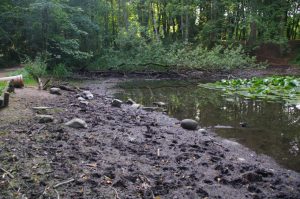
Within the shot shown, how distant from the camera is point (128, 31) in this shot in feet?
69.4

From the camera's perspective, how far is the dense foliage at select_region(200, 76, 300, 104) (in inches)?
378

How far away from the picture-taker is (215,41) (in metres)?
27.7

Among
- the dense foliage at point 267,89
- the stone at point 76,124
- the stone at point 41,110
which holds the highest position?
the stone at point 41,110

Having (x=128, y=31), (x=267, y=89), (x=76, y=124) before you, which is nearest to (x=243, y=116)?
(x=267, y=89)

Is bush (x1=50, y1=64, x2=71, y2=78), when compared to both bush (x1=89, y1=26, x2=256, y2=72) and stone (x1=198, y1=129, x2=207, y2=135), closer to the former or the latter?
bush (x1=89, y1=26, x2=256, y2=72)

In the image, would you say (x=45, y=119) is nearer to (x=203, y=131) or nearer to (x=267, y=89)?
(x=203, y=131)

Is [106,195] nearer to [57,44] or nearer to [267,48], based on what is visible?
[57,44]

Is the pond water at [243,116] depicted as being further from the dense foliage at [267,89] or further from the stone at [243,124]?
the dense foliage at [267,89]

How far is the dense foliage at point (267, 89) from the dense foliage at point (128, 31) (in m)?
5.67

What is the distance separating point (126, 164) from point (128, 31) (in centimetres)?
1807

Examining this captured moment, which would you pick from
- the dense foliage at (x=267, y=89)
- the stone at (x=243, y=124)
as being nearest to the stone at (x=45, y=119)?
the stone at (x=243, y=124)

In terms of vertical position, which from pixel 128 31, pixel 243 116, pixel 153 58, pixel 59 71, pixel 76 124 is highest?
pixel 128 31

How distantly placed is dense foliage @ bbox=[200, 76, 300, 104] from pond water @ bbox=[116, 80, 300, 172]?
465 millimetres

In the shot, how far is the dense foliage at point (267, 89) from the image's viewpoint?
960 cm
